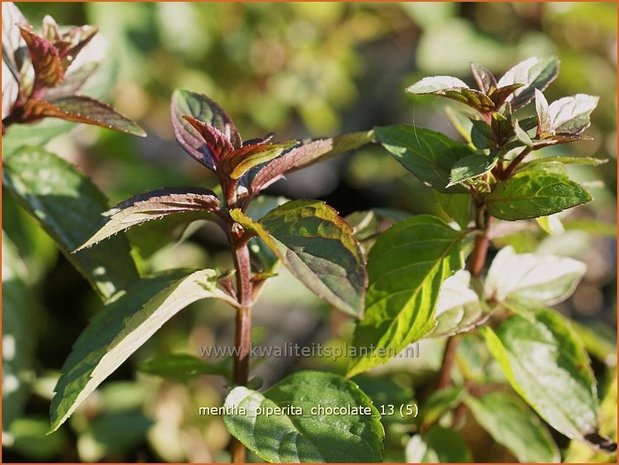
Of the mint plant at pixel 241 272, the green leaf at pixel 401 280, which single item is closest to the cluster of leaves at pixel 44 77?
the mint plant at pixel 241 272

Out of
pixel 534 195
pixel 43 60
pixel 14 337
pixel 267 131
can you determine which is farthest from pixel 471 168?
pixel 267 131

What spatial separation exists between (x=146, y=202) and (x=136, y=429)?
0.71 m

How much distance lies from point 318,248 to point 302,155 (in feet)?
0.48

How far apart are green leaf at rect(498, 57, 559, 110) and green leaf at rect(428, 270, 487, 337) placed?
0.74 ft

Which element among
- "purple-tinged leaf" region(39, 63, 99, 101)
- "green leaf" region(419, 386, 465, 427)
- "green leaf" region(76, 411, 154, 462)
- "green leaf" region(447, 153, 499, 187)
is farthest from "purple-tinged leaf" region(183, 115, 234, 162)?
"green leaf" region(76, 411, 154, 462)

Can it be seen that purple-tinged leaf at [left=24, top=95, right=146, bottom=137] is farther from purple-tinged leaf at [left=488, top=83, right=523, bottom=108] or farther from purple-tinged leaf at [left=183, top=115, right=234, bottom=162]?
purple-tinged leaf at [left=488, top=83, right=523, bottom=108]

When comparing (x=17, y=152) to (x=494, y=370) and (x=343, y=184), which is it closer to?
(x=494, y=370)

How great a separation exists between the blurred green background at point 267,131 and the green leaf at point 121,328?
17.9 inches

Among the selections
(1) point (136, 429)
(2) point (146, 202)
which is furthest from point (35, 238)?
(2) point (146, 202)

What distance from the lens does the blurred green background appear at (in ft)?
4.91

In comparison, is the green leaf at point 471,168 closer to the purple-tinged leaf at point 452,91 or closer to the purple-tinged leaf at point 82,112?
the purple-tinged leaf at point 452,91

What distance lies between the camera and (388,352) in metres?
0.88

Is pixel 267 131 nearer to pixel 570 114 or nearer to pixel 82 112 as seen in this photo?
pixel 82 112

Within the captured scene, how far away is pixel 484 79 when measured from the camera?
0.88 meters
